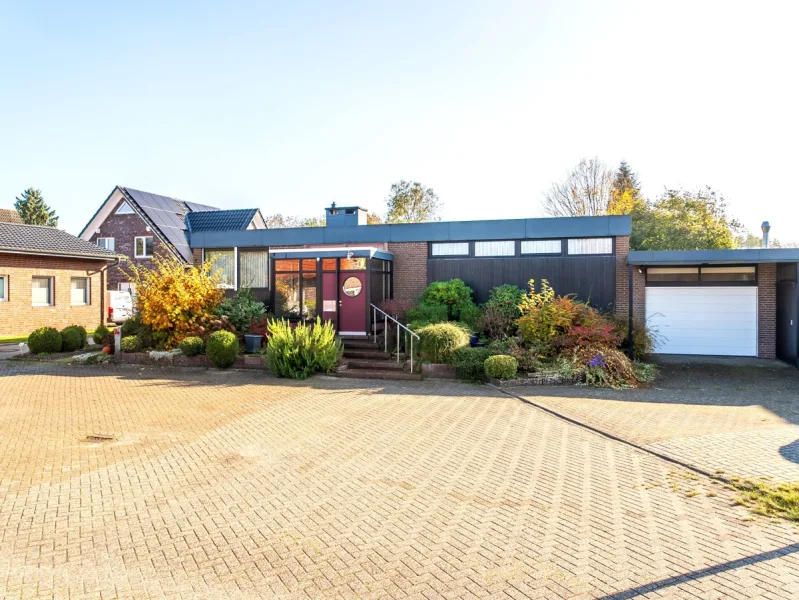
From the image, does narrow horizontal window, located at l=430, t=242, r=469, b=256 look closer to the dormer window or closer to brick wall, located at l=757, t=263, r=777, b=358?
brick wall, located at l=757, t=263, r=777, b=358

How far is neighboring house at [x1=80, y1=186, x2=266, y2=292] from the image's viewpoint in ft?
106

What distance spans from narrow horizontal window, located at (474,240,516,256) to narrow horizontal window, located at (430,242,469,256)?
1.09ft

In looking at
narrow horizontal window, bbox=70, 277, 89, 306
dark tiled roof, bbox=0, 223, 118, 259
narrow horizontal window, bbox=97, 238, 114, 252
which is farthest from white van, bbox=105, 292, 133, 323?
narrow horizontal window, bbox=97, 238, 114, 252

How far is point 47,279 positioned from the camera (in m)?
22.2

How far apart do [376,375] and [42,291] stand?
16119 mm

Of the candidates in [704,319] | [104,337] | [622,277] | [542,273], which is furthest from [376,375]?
[704,319]

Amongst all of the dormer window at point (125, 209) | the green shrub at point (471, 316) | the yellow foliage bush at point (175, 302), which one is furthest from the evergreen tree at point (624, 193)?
the dormer window at point (125, 209)

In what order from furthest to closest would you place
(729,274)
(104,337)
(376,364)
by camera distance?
1. (104,337)
2. (729,274)
3. (376,364)

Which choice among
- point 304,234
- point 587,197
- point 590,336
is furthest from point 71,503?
point 587,197

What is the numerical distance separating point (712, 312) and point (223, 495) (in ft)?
47.6

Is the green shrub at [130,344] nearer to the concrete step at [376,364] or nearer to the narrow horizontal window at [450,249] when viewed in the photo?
the concrete step at [376,364]

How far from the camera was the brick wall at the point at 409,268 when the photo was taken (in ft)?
56.8

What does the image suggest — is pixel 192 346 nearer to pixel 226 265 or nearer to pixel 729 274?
pixel 226 265

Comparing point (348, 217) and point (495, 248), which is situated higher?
point (348, 217)
